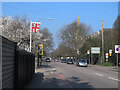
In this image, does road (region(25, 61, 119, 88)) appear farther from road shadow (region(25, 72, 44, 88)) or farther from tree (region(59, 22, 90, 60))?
tree (region(59, 22, 90, 60))

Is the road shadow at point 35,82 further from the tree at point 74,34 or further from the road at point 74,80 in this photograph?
the tree at point 74,34

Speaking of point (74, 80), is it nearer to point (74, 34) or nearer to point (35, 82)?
point (35, 82)

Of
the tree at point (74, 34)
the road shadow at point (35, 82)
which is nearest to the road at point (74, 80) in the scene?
the road shadow at point (35, 82)

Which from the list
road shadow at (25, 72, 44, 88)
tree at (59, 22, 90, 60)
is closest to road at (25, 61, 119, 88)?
road shadow at (25, 72, 44, 88)

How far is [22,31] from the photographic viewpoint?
82.4 ft

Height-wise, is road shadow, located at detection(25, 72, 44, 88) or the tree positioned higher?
the tree

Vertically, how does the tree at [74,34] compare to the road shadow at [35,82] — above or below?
above

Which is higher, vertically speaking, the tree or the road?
the tree

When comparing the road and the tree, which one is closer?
the road

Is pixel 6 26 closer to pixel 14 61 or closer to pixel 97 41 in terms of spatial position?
pixel 14 61

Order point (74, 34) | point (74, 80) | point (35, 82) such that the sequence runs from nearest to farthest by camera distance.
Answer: point (35, 82) → point (74, 80) → point (74, 34)

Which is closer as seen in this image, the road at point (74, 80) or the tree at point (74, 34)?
the road at point (74, 80)

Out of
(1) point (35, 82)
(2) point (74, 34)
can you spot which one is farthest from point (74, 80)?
(2) point (74, 34)

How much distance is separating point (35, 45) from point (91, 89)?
19294 millimetres
